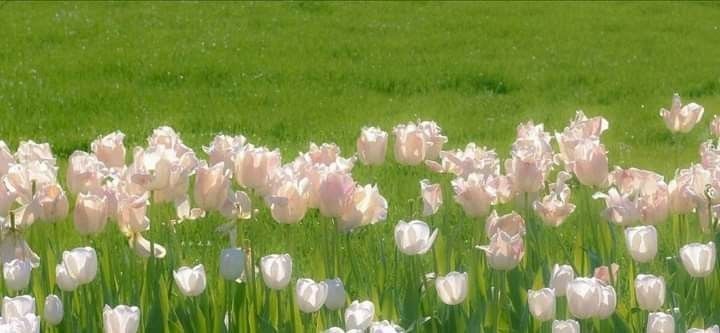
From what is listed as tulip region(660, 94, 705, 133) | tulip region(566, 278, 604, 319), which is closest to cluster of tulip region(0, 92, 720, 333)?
tulip region(566, 278, 604, 319)

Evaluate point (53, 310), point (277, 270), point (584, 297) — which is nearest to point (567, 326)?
point (584, 297)

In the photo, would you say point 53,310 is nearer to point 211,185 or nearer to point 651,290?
point 211,185

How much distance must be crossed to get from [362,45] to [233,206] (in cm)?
1111

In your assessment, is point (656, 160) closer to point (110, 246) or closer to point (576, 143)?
point (576, 143)

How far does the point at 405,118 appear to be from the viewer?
10.6 m

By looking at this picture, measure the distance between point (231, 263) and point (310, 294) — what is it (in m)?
0.31

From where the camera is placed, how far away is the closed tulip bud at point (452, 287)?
9.92 feet

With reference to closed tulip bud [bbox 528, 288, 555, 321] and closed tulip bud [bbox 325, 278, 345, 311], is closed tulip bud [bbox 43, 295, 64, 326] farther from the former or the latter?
closed tulip bud [bbox 528, 288, 555, 321]

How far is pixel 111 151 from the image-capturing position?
394cm

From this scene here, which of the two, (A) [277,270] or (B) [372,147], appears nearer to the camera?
(A) [277,270]

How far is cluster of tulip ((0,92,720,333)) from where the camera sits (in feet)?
9.84

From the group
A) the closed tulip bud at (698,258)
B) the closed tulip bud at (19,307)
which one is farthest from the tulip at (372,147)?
the closed tulip bud at (19,307)

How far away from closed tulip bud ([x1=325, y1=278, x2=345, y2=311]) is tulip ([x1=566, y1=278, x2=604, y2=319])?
1.87ft

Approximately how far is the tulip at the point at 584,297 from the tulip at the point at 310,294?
57 cm
